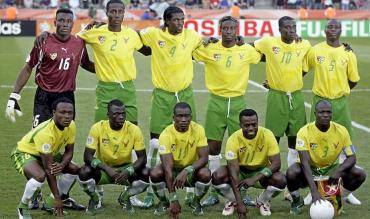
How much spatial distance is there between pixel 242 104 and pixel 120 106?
1742 mm

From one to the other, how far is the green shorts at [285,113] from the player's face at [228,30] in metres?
0.97

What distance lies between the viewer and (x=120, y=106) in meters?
10.8

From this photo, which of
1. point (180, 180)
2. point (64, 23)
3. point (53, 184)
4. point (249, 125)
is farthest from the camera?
point (64, 23)

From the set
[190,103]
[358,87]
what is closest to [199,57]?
[190,103]

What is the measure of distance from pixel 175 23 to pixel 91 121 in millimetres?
6506

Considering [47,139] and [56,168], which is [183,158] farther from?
[47,139]

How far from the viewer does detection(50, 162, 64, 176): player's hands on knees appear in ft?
34.4

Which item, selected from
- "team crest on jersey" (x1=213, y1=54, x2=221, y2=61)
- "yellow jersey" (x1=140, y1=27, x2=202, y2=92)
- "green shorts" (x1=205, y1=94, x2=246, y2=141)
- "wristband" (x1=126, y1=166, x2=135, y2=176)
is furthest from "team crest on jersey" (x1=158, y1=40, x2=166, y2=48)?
"wristband" (x1=126, y1=166, x2=135, y2=176)

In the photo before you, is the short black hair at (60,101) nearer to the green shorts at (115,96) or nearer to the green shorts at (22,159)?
the green shorts at (22,159)

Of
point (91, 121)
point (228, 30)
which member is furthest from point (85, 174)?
point (91, 121)

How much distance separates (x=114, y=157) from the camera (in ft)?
36.3

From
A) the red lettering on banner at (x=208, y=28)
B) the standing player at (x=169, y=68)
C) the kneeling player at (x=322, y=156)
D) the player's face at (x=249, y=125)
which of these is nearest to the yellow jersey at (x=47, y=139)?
the standing player at (x=169, y=68)

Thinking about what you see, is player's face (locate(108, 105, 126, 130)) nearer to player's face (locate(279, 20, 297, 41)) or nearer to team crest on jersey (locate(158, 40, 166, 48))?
team crest on jersey (locate(158, 40, 166, 48))

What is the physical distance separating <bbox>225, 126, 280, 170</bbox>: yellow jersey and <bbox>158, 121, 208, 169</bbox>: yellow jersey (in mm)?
329
